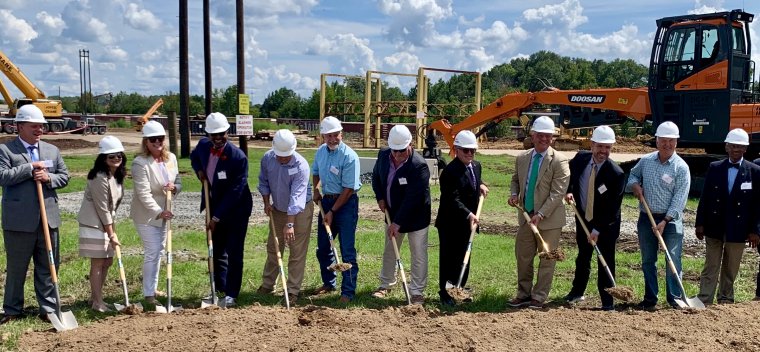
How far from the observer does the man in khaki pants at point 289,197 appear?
7188 mm

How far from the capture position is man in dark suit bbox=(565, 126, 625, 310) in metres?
7.03

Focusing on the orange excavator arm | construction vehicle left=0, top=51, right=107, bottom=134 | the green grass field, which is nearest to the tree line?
construction vehicle left=0, top=51, right=107, bottom=134

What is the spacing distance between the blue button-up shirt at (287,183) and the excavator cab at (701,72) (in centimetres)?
1132

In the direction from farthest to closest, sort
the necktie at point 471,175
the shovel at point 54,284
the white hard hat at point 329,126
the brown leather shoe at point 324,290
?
the brown leather shoe at point 324,290 → the white hard hat at point 329,126 → the necktie at point 471,175 → the shovel at point 54,284

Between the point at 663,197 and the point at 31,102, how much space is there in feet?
121

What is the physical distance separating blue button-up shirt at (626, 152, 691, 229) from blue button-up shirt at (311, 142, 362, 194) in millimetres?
2868

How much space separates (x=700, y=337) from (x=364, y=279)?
3.81 meters

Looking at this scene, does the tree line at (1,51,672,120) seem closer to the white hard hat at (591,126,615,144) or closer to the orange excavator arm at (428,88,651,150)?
the orange excavator arm at (428,88,651,150)

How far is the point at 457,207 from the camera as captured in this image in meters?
7.22

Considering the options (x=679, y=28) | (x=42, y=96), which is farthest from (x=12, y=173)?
(x=42, y=96)

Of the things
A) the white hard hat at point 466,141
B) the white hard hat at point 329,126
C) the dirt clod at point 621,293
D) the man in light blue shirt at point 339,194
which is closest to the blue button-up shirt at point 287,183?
the man in light blue shirt at point 339,194

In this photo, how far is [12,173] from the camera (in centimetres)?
621

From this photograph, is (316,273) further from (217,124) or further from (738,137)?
(738,137)

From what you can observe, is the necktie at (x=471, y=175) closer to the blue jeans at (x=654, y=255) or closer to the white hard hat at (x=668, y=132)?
the blue jeans at (x=654, y=255)
